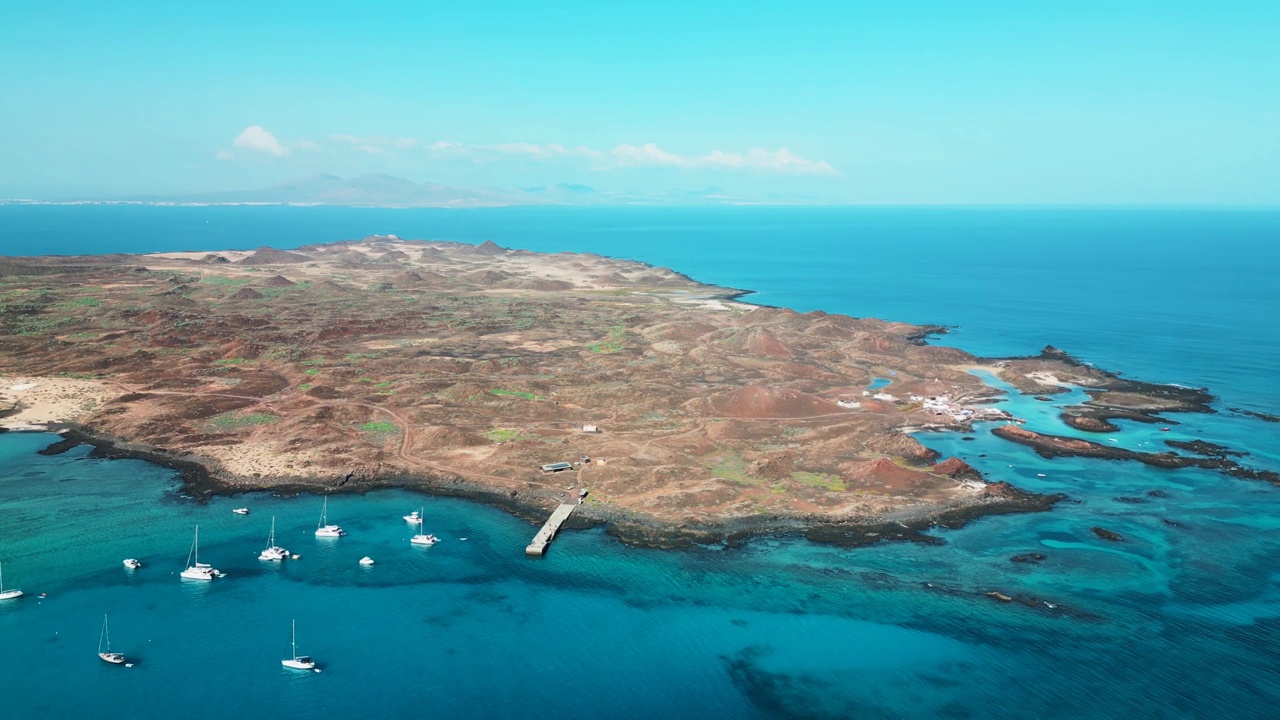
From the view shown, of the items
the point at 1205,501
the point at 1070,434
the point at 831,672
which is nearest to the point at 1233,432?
the point at 1070,434

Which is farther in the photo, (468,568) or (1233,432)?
(1233,432)

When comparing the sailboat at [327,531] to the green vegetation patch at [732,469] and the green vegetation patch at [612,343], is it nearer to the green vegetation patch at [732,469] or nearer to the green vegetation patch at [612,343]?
the green vegetation patch at [732,469]

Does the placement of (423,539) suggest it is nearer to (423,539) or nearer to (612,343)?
(423,539)

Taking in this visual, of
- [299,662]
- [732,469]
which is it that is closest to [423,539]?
[299,662]

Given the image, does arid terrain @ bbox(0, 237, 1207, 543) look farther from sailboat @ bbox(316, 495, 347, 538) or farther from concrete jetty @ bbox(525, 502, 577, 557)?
sailboat @ bbox(316, 495, 347, 538)

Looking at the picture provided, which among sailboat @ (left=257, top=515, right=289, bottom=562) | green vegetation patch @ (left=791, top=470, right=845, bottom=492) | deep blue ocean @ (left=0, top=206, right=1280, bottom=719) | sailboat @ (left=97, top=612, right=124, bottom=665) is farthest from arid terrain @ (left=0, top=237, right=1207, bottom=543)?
sailboat @ (left=97, top=612, right=124, bottom=665)

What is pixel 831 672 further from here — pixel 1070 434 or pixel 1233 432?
pixel 1233 432

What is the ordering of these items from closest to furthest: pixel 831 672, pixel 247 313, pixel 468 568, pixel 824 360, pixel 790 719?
pixel 790 719 → pixel 831 672 → pixel 468 568 → pixel 824 360 → pixel 247 313
